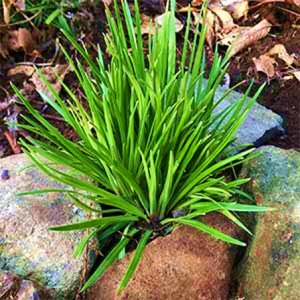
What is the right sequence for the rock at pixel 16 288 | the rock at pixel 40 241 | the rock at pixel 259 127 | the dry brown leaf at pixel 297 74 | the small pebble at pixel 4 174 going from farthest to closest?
the dry brown leaf at pixel 297 74
the rock at pixel 259 127
the small pebble at pixel 4 174
the rock at pixel 40 241
the rock at pixel 16 288

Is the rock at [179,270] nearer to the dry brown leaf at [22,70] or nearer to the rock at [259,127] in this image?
the rock at [259,127]

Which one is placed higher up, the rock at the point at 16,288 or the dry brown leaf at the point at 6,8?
the dry brown leaf at the point at 6,8

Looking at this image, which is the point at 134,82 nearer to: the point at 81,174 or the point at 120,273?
the point at 81,174

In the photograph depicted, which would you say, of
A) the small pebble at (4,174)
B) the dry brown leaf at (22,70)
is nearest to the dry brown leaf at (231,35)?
the dry brown leaf at (22,70)

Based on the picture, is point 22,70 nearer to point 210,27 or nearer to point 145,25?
point 145,25

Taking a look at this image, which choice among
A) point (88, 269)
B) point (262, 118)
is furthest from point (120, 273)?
point (262, 118)
